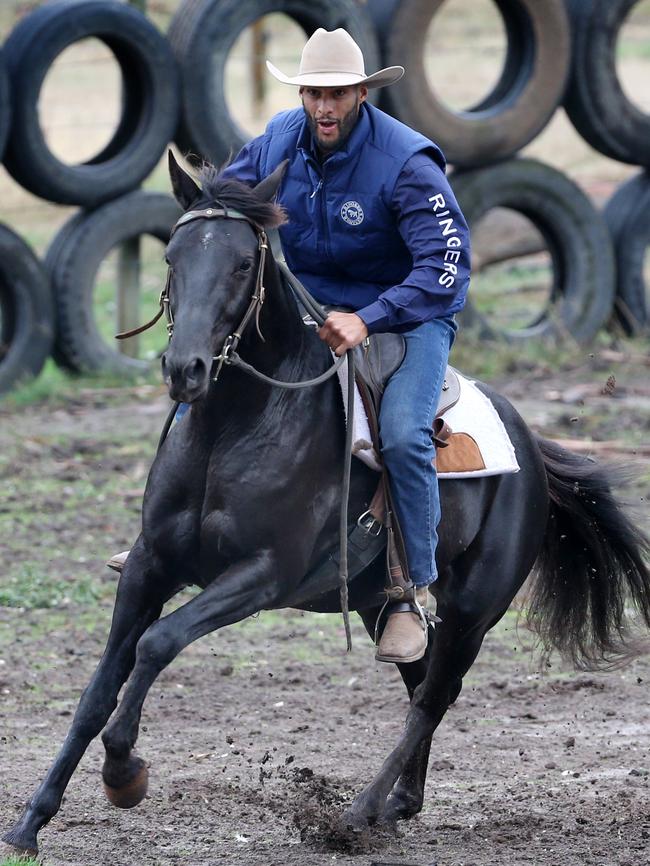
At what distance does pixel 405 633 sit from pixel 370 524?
409 mm

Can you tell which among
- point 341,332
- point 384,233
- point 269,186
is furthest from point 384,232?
point 269,186

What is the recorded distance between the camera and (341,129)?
4.68 meters

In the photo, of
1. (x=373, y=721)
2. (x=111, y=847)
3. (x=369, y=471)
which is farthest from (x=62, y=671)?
(x=369, y=471)

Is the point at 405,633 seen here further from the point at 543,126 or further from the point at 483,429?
the point at 543,126

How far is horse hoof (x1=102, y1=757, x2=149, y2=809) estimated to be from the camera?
4.30m

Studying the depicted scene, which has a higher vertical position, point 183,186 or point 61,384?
point 183,186

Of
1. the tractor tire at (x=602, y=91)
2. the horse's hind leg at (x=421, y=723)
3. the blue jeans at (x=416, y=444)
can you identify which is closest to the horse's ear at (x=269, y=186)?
the blue jeans at (x=416, y=444)

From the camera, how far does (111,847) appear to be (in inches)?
184

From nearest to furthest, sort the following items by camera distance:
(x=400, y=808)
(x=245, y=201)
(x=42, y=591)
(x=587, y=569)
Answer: (x=245, y=201) < (x=400, y=808) < (x=587, y=569) < (x=42, y=591)

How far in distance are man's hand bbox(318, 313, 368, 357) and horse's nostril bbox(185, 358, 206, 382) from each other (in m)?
0.66

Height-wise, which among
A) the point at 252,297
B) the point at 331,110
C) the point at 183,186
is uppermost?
the point at 331,110

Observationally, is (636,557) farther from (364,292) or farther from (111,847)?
(111,847)

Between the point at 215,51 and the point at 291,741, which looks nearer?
the point at 291,741

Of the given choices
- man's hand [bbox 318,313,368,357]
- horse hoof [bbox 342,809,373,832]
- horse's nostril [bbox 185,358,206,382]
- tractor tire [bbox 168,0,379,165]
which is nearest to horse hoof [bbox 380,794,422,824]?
horse hoof [bbox 342,809,373,832]
